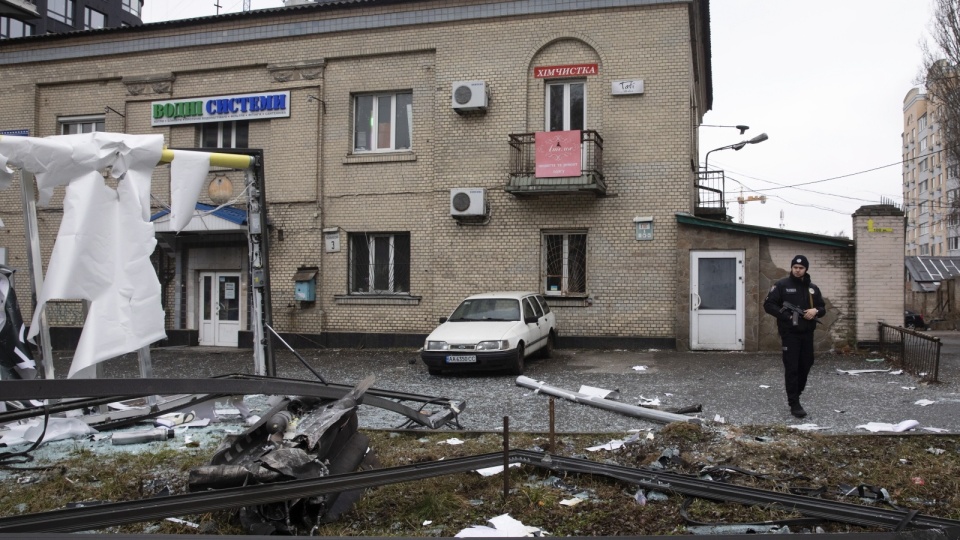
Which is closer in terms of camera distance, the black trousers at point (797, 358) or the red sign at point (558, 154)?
the black trousers at point (797, 358)

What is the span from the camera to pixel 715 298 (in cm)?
1495

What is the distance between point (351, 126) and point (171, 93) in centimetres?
495

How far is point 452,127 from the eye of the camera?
53.1 feet

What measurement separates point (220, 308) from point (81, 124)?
6.48 m

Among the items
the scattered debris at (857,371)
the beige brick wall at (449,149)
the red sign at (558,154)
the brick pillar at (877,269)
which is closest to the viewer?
the scattered debris at (857,371)

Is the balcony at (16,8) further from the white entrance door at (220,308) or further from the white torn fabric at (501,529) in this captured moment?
the white torn fabric at (501,529)

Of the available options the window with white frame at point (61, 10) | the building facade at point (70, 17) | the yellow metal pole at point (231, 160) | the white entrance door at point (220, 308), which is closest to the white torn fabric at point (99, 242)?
the yellow metal pole at point (231, 160)

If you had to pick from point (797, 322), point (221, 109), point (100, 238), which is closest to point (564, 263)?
point (797, 322)

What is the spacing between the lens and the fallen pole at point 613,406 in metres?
7.32

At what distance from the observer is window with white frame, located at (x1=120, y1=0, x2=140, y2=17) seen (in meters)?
47.8

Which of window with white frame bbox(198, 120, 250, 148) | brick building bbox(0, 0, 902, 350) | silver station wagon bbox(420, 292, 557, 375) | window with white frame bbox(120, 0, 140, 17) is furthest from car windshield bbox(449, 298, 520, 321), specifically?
window with white frame bbox(120, 0, 140, 17)

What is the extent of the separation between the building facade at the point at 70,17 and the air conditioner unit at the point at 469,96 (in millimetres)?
29301

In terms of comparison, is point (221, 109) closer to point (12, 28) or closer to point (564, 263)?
point (564, 263)

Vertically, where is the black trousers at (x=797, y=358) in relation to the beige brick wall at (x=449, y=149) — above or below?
below
